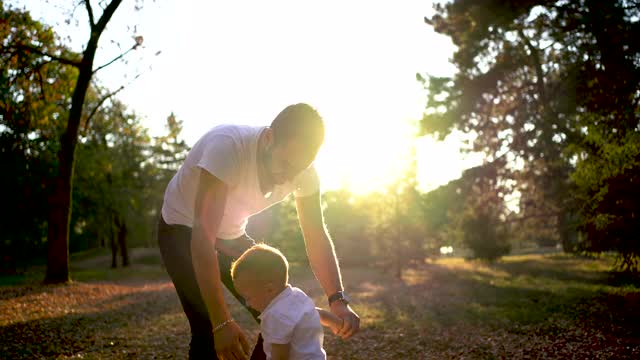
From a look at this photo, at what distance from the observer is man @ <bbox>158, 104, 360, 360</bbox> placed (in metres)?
2.84

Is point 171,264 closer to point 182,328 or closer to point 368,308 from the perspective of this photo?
point 182,328

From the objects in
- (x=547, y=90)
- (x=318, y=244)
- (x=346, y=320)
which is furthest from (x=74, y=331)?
(x=547, y=90)

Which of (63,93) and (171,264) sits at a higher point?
(63,93)

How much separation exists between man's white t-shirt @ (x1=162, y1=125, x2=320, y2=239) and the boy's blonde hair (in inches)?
15.3

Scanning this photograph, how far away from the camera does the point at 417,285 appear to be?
934 inches

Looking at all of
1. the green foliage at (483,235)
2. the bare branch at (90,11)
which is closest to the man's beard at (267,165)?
the bare branch at (90,11)

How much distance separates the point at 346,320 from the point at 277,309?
1.60 feet

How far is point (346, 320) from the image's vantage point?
3455 millimetres

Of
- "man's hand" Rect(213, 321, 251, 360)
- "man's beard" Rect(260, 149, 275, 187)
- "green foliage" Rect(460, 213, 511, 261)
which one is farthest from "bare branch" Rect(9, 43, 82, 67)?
"green foliage" Rect(460, 213, 511, 261)

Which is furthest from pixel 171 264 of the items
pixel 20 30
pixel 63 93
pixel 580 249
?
pixel 63 93

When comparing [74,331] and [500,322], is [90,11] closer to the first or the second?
[74,331]

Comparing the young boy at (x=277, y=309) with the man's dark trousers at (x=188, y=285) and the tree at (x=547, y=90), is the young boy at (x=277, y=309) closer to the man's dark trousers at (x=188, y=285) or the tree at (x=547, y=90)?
the man's dark trousers at (x=188, y=285)

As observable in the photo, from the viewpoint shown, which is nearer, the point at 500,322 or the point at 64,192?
the point at 500,322

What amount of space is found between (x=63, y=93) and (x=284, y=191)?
22.7 m
